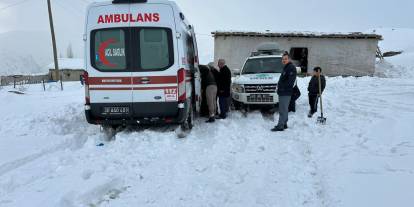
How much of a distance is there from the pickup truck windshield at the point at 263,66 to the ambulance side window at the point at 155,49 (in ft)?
16.1

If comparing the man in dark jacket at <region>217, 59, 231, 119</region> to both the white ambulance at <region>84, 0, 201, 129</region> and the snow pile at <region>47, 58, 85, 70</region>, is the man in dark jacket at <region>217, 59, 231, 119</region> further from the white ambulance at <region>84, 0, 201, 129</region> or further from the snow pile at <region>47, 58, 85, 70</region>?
the snow pile at <region>47, 58, 85, 70</region>

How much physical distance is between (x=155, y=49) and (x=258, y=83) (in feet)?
13.6

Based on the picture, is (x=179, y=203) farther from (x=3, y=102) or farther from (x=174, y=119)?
(x=3, y=102)

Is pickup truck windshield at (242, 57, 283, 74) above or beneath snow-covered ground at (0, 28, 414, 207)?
above

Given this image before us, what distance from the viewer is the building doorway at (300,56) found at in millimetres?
27194

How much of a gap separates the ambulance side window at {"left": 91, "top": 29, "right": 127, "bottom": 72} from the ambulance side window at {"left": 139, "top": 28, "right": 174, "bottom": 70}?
41 centimetres

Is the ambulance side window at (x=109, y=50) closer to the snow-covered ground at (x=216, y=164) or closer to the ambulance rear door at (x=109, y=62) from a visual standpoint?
the ambulance rear door at (x=109, y=62)

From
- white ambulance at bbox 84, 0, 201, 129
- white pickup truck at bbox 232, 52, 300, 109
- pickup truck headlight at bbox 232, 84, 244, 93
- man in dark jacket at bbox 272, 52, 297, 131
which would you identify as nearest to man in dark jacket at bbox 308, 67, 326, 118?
white pickup truck at bbox 232, 52, 300, 109

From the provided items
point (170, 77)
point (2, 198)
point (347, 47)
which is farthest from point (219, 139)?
point (347, 47)

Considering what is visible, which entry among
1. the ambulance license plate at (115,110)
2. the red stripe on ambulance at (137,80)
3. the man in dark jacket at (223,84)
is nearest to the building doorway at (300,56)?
the man in dark jacket at (223,84)

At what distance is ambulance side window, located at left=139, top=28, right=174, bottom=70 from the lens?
7727 mm

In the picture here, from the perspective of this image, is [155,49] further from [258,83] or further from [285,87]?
[258,83]

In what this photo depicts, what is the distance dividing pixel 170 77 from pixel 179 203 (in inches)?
149

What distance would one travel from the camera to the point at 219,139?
765 centimetres
